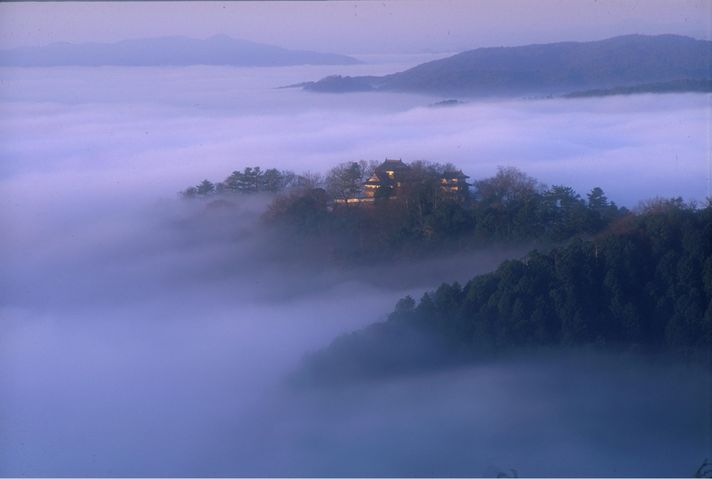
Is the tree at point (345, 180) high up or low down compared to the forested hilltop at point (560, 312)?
up

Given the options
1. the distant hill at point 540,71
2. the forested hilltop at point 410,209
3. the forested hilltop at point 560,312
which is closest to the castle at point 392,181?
the forested hilltop at point 410,209

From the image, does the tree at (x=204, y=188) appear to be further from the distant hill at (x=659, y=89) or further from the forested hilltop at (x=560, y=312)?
the distant hill at (x=659, y=89)

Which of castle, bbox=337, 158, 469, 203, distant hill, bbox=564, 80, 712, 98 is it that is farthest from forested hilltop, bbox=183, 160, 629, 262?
distant hill, bbox=564, 80, 712, 98

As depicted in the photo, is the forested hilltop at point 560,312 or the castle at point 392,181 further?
the castle at point 392,181

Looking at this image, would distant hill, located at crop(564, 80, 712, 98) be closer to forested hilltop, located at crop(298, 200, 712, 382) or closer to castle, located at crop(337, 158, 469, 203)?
castle, located at crop(337, 158, 469, 203)

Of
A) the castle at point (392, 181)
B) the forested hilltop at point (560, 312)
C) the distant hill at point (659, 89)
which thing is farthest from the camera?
the castle at point (392, 181)

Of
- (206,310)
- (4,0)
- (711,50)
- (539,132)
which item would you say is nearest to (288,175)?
(206,310)

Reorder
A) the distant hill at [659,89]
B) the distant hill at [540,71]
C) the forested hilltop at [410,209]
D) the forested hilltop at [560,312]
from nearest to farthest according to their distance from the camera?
the forested hilltop at [560,312]
the forested hilltop at [410,209]
the distant hill at [659,89]
the distant hill at [540,71]

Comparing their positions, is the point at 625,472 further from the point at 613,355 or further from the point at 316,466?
the point at 316,466
